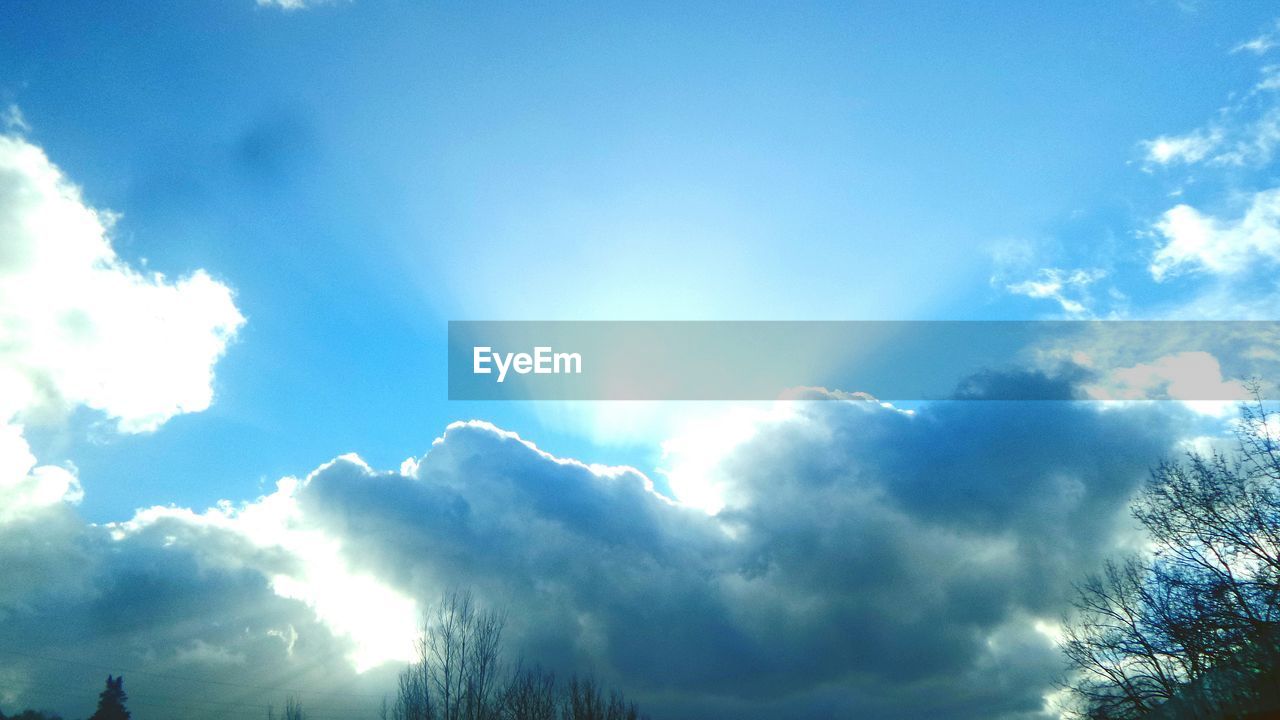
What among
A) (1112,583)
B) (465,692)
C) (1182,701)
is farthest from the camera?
(465,692)

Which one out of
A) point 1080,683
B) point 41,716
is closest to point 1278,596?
point 1080,683

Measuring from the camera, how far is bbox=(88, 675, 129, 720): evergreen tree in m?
102

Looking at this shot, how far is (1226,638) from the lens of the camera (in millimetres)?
28328

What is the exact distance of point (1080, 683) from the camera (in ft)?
133

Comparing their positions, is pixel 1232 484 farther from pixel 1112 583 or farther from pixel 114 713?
pixel 114 713

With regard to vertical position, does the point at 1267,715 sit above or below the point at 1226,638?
below

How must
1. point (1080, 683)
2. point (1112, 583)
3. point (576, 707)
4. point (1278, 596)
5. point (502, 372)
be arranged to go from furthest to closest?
point (576, 707)
point (1112, 583)
point (1080, 683)
point (502, 372)
point (1278, 596)

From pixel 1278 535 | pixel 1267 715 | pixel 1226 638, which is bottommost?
pixel 1267 715

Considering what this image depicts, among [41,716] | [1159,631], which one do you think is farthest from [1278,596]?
[41,716]

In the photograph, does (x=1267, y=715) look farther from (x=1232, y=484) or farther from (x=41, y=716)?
(x=41, y=716)

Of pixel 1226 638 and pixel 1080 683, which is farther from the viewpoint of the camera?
pixel 1080 683

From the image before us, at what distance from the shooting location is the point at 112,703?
339 ft

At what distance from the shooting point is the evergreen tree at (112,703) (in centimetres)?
10175

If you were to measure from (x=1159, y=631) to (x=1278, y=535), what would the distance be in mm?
8101
